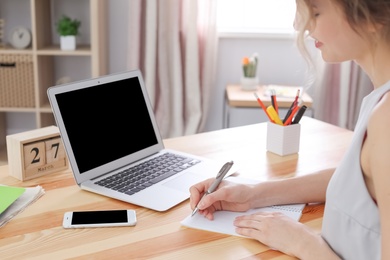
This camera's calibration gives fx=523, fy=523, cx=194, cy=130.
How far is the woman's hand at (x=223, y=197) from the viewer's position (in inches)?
43.0

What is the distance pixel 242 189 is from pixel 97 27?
1.93m

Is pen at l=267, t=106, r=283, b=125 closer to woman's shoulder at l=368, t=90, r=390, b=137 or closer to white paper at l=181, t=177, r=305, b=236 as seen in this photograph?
white paper at l=181, t=177, r=305, b=236

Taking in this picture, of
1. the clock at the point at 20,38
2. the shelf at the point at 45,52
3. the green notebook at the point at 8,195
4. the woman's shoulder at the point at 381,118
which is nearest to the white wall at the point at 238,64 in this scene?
the shelf at the point at 45,52

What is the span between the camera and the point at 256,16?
3318 millimetres

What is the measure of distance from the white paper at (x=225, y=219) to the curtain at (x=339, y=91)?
2161 mm

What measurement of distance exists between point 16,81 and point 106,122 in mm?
1814

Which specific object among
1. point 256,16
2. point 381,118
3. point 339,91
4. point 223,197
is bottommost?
point 339,91

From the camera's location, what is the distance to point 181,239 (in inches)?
39.0

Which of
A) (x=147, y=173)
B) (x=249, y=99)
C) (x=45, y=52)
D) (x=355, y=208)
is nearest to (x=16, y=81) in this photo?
(x=45, y=52)

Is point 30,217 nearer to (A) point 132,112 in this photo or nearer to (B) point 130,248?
(B) point 130,248

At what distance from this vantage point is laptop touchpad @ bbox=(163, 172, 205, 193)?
1.22 meters

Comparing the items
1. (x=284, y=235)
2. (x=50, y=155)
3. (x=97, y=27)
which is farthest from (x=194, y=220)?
(x=97, y=27)

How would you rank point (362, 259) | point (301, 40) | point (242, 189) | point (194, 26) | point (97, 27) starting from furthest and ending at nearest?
point (194, 26), point (97, 27), point (242, 189), point (301, 40), point (362, 259)

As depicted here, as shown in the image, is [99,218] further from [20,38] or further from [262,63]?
[262,63]
